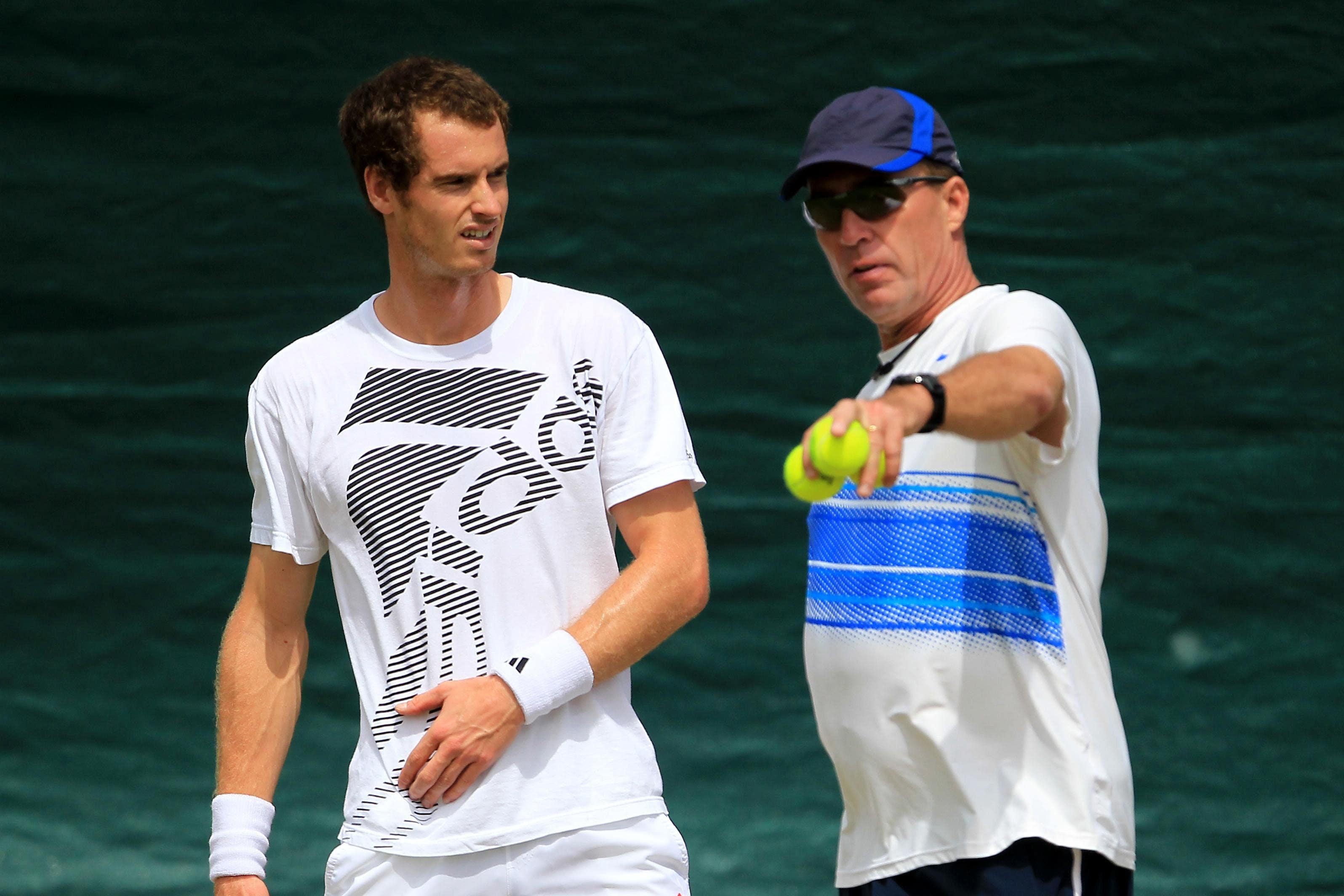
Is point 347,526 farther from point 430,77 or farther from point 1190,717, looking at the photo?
point 1190,717

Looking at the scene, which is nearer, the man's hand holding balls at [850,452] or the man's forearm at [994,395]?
the man's hand holding balls at [850,452]

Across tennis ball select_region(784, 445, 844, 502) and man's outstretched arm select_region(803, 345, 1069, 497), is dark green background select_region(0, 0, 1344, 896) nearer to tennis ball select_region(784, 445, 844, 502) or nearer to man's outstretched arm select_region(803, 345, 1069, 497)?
man's outstretched arm select_region(803, 345, 1069, 497)

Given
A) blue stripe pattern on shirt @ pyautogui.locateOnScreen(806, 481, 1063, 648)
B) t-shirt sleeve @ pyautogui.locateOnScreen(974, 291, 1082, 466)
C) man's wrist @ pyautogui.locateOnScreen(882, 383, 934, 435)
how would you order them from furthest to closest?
blue stripe pattern on shirt @ pyautogui.locateOnScreen(806, 481, 1063, 648) < t-shirt sleeve @ pyautogui.locateOnScreen(974, 291, 1082, 466) < man's wrist @ pyautogui.locateOnScreen(882, 383, 934, 435)

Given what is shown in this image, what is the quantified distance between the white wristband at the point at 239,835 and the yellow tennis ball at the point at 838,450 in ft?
3.60

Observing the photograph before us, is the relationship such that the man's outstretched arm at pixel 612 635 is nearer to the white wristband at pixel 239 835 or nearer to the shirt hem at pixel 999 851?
the white wristband at pixel 239 835

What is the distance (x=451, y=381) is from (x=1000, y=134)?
87.5 inches

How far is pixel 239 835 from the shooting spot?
7.11ft

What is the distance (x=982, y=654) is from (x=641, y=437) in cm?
54

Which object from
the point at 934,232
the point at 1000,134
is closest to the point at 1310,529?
the point at 1000,134

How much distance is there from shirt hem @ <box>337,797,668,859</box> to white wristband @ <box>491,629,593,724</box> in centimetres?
13

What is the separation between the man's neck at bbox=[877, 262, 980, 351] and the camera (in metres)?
2.09

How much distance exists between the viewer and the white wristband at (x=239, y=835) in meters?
2.16

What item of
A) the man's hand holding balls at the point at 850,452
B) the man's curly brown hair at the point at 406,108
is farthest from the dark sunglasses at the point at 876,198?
the man's hand holding balls at the point at 850,452

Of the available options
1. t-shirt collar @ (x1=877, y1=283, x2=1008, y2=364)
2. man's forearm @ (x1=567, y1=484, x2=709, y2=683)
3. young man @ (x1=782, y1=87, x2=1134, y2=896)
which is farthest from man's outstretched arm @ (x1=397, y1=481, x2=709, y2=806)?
t-shirt collar @ (x1=877, y1=283, x2=1008, y2=364)
